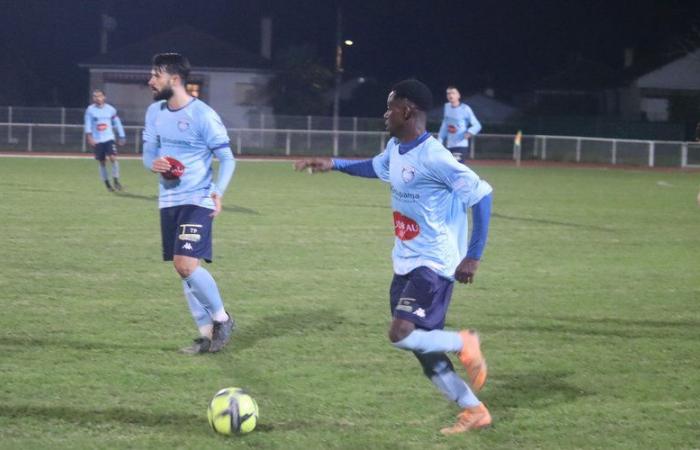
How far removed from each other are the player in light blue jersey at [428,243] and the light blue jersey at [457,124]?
1321 cm

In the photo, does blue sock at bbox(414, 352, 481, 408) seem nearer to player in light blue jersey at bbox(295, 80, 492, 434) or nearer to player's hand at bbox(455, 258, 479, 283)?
player in light blue jersey at bbox(295, 80, 492, 434)

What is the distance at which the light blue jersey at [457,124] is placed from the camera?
19.0 meters

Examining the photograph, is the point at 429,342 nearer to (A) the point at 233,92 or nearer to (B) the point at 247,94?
(B) the point at 247,94

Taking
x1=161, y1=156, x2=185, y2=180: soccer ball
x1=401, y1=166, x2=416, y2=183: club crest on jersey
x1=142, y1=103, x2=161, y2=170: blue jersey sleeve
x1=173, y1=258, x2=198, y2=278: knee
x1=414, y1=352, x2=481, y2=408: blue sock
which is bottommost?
x1=414, y1=352, x2=481, y2=408: blue sock

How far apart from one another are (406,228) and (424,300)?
0.43 meters

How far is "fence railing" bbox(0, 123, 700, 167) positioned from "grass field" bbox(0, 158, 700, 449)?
21.7 meters

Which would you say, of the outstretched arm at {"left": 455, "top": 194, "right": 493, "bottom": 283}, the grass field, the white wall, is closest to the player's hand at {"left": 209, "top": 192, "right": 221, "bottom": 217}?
the grass field

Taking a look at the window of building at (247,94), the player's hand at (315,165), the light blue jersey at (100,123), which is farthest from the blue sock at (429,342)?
the window of building at (247,94)

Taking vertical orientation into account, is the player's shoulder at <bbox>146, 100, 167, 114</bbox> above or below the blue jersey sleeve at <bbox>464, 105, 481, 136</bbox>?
below

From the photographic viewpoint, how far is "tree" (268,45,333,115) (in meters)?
53.0

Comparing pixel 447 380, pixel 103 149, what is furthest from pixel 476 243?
pixel 103 149

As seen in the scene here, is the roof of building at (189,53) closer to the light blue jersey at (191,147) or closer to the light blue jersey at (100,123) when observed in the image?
the light blue jersey at (100,123)

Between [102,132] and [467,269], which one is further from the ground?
[102,132]

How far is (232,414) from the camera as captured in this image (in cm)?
562
